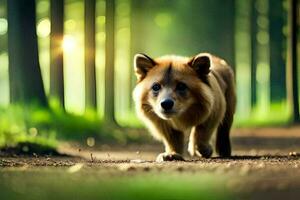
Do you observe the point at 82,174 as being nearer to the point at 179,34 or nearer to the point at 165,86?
the point at 165,86

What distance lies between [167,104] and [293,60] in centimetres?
1755

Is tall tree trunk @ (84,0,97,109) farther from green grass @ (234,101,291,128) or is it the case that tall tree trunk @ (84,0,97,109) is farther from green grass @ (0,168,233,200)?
green grass @ (0,168,233,200)

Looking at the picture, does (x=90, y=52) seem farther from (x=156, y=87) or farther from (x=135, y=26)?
(x=156, y=87)

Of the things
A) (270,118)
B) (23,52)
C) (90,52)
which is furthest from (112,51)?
(270,118)

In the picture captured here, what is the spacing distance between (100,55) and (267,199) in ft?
107

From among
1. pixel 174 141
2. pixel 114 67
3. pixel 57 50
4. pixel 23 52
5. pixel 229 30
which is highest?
pixel 229 30

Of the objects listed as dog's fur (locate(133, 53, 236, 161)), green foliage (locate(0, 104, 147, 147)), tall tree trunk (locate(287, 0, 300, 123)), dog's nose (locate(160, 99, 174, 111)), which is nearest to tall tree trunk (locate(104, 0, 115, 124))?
green foliage (locate(0, 104, 147, 147))

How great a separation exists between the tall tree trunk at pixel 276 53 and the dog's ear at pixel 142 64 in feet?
80.1

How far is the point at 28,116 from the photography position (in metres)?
14.6

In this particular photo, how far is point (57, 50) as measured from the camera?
18.9m

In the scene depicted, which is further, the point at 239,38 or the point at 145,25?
the point at 239,38

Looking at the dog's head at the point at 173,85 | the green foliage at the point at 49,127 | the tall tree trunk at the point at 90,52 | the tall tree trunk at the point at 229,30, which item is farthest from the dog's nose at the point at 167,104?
the tall tree trunk at the point at 229,30

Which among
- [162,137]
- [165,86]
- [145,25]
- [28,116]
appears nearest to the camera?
[165,86]

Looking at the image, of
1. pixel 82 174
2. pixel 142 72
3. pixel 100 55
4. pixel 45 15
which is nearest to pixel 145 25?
pixel 100 55
